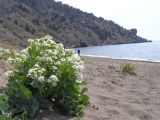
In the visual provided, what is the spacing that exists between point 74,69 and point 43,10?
148 metres

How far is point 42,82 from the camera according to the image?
238 inches

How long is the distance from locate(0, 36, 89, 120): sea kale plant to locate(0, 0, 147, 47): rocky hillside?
199ft

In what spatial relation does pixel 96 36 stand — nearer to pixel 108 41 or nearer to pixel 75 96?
pixel 108 41

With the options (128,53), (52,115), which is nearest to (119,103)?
(52,115)

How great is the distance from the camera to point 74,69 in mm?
6441

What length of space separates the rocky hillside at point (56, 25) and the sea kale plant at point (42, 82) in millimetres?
60656

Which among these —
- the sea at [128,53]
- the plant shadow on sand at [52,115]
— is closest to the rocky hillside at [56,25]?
the sea at [128,53]

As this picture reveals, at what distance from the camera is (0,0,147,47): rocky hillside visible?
9025cm

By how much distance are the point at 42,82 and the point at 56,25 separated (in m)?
119

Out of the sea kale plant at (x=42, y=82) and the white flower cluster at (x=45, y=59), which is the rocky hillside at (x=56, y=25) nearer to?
the white flower cluster at (x=45, y=59)

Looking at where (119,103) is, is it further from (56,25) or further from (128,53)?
(56,25)

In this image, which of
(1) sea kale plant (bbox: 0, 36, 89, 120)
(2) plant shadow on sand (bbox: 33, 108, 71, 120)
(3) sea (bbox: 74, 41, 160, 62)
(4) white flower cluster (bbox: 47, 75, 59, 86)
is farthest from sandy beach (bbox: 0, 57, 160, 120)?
(3) sea (bbox: 74, 41, 160, 62)

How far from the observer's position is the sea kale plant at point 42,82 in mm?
6031

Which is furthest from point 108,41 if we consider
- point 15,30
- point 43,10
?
point 15,30
